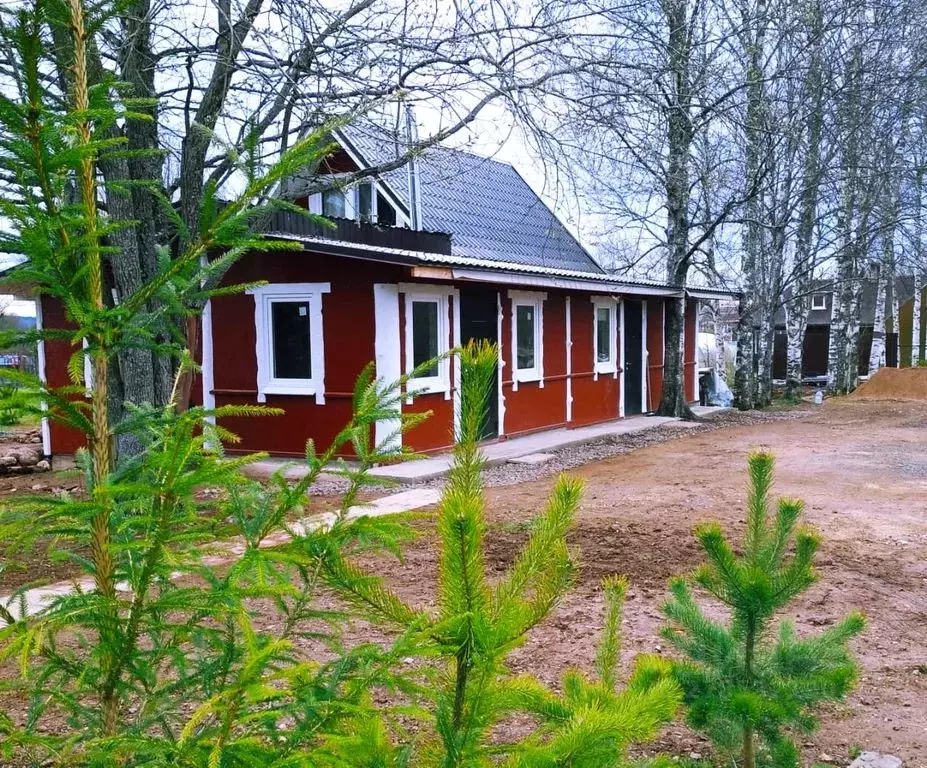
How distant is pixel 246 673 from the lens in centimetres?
143

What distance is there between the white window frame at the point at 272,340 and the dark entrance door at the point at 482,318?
2.26 m

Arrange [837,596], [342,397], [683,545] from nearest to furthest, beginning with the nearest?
[837,596] → [683,545] → [342,397]

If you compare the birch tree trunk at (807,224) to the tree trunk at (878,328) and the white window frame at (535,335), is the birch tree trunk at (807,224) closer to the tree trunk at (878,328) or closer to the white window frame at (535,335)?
the tree trunk at (878,328)

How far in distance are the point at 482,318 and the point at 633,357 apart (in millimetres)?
6072

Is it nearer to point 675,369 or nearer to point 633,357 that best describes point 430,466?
point 633,357

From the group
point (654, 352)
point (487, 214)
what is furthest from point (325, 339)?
point (654, 352)

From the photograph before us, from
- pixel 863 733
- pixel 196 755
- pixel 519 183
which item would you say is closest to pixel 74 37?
pixel 196 755

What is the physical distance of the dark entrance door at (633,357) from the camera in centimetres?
1794

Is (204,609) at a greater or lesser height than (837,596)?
greater

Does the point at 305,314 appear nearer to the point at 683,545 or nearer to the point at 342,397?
the point at 342,397

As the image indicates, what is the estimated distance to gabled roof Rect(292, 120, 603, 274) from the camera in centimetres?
1602

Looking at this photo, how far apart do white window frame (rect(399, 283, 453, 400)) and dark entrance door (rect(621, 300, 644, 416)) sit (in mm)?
6616

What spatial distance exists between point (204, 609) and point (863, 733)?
3.22 m

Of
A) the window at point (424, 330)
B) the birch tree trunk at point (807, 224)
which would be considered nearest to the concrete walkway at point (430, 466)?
the window at point (424, 330)
